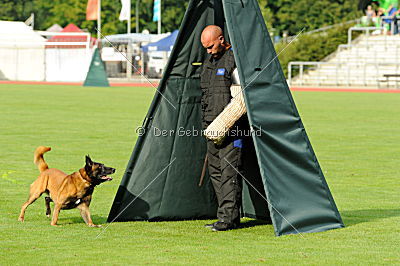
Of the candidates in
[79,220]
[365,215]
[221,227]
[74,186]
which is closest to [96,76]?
[79,220]

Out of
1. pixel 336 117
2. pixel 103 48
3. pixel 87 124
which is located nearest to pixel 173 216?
pixel 87 124

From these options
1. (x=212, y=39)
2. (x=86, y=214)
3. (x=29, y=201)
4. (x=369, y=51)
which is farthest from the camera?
(x=369, y=51)

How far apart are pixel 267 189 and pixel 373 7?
67260 mm

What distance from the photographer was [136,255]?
7.66 m

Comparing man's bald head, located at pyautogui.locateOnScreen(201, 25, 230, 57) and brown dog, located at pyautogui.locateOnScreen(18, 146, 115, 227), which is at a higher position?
man's bald head, located at pyautogui.locateOnScreen(201, 25, 230, 57)

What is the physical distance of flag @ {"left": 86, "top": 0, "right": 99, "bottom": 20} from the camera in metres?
63.9

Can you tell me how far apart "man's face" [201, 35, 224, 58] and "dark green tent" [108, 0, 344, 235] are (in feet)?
0.70


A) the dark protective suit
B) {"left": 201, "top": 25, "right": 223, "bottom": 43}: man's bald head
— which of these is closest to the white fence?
the dark protective suit

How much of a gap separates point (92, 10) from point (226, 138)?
5745 cm

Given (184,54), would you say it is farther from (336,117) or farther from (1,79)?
(1,79)

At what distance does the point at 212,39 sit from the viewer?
8656 mm

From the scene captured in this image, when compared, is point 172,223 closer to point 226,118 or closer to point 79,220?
point 79,220

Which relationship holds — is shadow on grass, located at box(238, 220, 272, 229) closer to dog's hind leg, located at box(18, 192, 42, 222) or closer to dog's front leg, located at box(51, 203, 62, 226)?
dog's front leg, located at box(51, 203, 62, 226)

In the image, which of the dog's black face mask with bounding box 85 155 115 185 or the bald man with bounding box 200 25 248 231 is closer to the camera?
the bald man with bounding box 200 25 248 231
